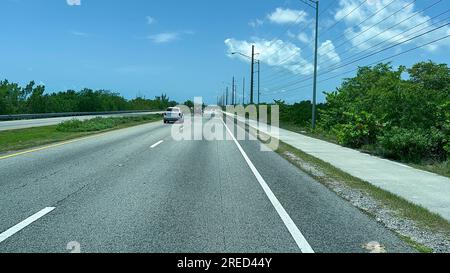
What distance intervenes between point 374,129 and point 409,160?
13.7 ft

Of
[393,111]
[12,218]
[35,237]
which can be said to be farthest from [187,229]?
[393,111]

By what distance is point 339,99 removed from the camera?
31375 mm

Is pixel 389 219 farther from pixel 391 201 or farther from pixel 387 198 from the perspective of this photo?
pixel 387 198

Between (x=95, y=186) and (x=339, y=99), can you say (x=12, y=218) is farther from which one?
(x=339, y=99)

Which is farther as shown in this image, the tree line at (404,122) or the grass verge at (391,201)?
the tree line at (404,122)

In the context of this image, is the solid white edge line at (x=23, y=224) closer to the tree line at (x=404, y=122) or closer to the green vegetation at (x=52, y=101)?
the tree line at (x=404, y=122)

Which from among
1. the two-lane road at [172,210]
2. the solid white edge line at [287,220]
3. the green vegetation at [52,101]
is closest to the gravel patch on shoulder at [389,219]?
the two-lane road at [172,210]

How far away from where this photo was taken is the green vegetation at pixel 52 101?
76369 mm

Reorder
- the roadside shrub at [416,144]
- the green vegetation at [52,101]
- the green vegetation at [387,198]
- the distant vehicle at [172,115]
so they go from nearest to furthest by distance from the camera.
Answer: the green vegetation at [387,198] → the roadside shrub at [416,144] → the distant vehicle at [172,115] → the green vegetation at [52,101]

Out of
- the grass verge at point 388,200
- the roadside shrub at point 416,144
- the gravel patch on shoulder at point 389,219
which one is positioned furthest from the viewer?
the roadside shrub at point 416,144

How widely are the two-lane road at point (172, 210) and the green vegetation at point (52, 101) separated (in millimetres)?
59305

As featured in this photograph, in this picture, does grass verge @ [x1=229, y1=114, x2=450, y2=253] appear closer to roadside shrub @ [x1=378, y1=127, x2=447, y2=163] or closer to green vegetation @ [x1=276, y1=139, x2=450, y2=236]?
green vegetation @ [x1=276, y1=139, x2=450, y2=236]

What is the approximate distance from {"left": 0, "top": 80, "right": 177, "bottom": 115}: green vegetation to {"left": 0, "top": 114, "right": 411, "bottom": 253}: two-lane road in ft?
195
